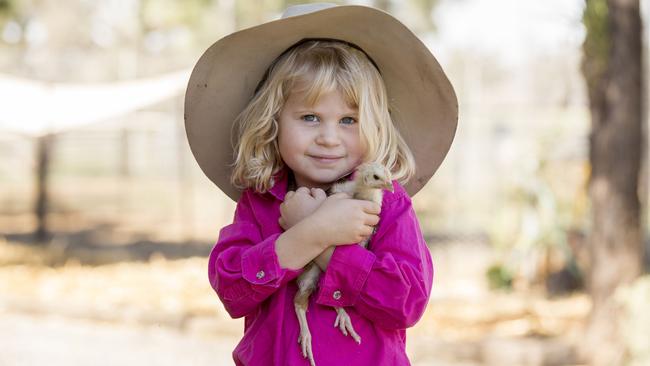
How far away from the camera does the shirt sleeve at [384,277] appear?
1590 millimetres

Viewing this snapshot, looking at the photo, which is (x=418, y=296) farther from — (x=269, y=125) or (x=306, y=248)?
(x=269, y=125)

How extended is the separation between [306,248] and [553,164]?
7236mm

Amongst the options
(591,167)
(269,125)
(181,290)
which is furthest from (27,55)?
(269,125)

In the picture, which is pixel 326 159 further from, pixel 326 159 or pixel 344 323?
pixel 344 323

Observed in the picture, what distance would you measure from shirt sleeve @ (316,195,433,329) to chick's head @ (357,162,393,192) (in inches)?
4.3

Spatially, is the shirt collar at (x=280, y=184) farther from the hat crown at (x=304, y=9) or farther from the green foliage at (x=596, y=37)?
the green foliage at (x=596, y=37)

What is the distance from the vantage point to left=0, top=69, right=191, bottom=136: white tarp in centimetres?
849

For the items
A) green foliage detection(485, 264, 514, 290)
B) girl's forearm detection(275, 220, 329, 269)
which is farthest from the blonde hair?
green foliage detection(485, 264, 514, 290)

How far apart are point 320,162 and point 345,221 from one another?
21cm

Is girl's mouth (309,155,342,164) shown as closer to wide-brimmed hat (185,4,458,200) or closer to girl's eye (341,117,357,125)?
girl's eye (341,117,357,125)

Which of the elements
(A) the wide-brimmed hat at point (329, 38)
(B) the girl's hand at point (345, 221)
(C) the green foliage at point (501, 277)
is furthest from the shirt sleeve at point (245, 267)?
(C) the green foliage at point (501, 277)

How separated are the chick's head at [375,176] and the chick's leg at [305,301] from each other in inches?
8.5

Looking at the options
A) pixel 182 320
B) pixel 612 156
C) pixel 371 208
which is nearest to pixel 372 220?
pixel 371 208

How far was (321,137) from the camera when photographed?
68.5 inches
